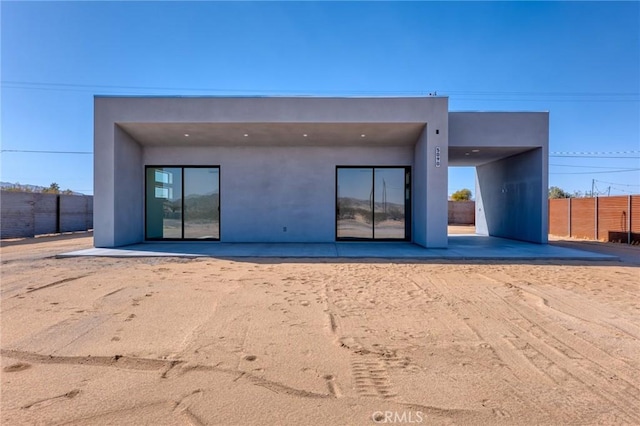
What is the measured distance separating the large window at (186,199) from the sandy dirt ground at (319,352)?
6.18m

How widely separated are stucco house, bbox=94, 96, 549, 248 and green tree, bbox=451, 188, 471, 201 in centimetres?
2376

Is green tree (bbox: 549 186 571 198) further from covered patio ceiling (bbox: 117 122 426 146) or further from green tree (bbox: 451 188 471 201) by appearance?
covered patio ceiling (bbox: 117 122 426 146)

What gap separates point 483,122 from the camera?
11.0 metres

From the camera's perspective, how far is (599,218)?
13852 mm

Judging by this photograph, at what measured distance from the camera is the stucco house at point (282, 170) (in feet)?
32.1

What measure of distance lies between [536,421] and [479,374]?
1.90 feet

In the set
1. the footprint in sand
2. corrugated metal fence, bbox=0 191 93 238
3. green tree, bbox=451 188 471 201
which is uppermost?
green tree, bbox=451 188 471 201

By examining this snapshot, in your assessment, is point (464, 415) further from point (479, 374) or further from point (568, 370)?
point (568, 370)

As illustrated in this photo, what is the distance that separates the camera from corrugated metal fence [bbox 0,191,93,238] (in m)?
13.7

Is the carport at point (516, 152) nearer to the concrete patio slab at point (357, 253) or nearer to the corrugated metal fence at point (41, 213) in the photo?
the concrete patio slab at point (357, 253)

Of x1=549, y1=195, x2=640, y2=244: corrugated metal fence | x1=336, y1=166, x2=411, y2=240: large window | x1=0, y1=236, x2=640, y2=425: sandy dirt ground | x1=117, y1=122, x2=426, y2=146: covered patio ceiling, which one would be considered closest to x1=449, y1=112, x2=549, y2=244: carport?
x1=117, y1=122, x2=426, y2=146: covered patio ceiling

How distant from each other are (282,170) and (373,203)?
3.37 meters

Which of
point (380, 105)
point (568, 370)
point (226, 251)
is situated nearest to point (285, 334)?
point (568, 370)

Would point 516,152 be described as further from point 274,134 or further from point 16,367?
point 16,367
